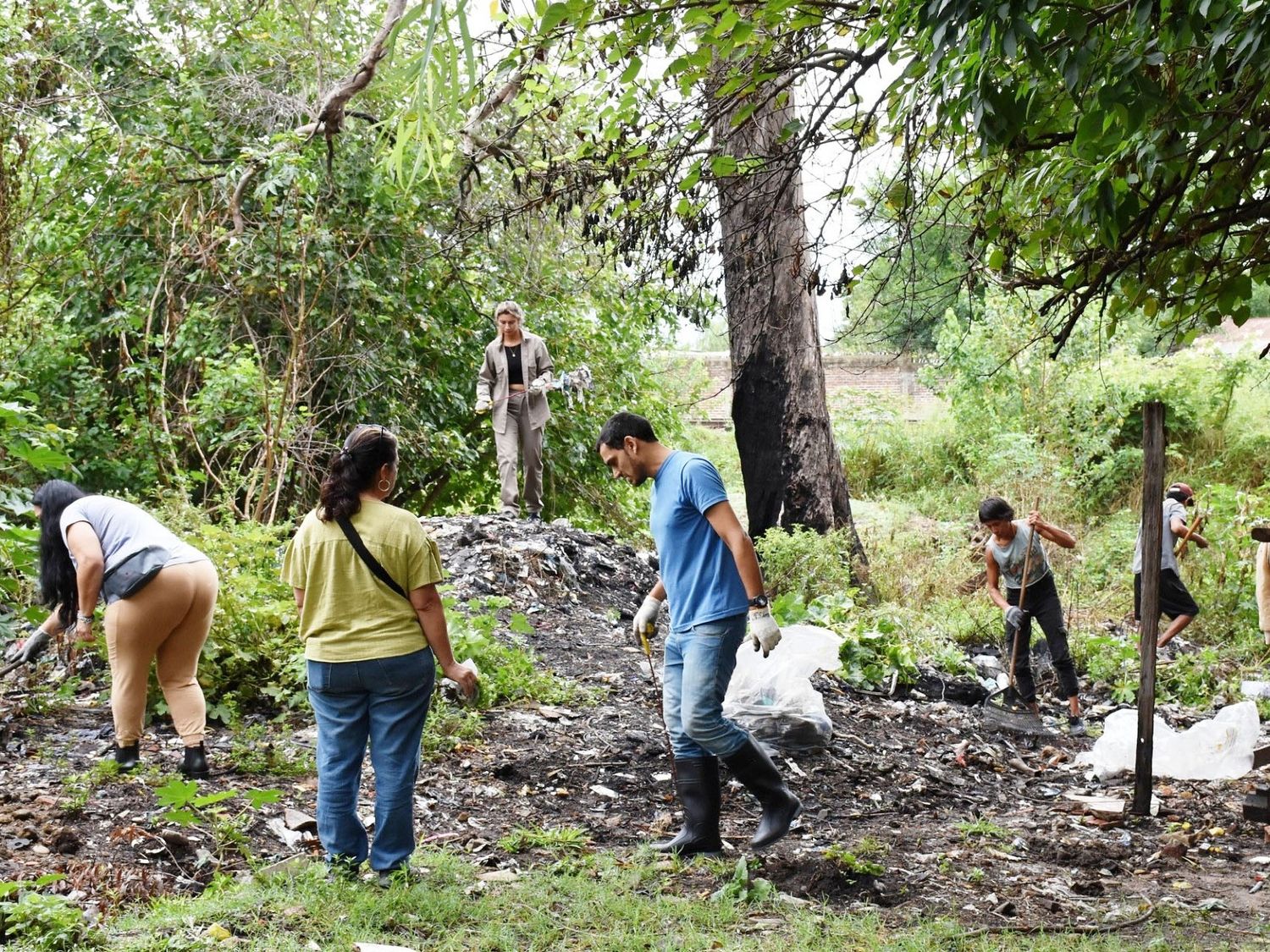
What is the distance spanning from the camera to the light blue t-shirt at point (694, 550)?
480 centimetres

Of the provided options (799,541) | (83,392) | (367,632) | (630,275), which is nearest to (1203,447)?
(630,275)

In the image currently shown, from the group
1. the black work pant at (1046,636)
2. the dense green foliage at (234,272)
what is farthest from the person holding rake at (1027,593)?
the dense green foliage at (234,272)

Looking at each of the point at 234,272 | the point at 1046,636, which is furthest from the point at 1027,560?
the point at 234,272

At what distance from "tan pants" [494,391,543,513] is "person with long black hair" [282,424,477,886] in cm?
693

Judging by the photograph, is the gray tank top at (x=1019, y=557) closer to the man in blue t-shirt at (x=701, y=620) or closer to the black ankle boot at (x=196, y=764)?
the man in blue t-shirt at (x=701, y=620)

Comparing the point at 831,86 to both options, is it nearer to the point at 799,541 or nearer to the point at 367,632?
the point at 367,632

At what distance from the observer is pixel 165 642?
5852 millimetres

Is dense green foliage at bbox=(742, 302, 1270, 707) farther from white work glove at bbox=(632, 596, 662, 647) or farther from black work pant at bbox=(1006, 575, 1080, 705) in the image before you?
white work glove at bbox=(632, 596, 662, 647)

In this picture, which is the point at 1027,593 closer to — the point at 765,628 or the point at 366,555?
the point at 765,628

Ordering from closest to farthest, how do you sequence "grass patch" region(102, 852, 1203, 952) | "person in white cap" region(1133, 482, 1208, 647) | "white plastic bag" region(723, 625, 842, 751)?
1. "grass patch" region(102, 852, 1203, 952)
2. "white plastic bag" region(723, 625, 842, 751)
3. "person in white cap" region(1133, 482, 1208, 647)

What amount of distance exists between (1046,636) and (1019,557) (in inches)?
25.9

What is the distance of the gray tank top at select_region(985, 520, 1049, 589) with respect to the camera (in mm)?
8578

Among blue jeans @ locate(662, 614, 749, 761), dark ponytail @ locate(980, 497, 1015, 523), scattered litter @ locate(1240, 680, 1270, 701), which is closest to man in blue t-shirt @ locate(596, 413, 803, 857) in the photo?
blue jeans @ locate(662, 614, 749, 761)

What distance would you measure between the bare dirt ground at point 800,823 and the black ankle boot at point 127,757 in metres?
0.10
